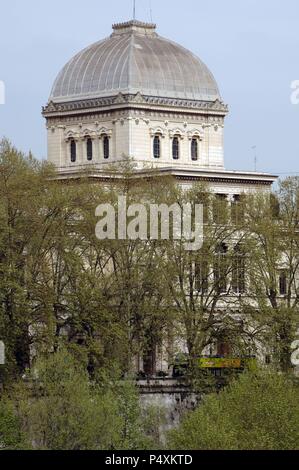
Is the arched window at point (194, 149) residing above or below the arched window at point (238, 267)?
above

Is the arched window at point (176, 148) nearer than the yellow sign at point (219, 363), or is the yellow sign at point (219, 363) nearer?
the yellow sign at point (219, 363)

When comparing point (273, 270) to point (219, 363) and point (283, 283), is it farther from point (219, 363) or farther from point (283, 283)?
point (283, 283)

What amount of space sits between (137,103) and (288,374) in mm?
36959

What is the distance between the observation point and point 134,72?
591 ft

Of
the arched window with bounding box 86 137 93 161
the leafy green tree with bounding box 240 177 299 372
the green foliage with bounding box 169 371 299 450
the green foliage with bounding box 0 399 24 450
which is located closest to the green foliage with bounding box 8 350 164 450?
the green foliage with bounding box 0 399 24 450

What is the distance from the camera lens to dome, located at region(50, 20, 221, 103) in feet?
591

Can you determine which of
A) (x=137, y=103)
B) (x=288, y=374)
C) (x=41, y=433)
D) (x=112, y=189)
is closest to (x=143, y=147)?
(x=137, y=103)

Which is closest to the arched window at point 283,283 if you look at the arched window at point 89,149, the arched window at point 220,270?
the arched window at point 220,270

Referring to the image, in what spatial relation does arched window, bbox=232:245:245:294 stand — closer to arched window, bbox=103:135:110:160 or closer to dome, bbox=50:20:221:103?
dome, bbox=50:20:221:103

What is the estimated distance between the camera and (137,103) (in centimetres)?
17950

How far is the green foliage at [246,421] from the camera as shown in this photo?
129375 millimetres

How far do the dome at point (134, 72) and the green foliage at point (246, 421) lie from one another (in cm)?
4409

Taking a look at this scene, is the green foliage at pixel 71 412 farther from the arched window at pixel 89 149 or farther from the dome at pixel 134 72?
the dome at pixel 134 72

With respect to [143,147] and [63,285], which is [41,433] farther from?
[143,147]
